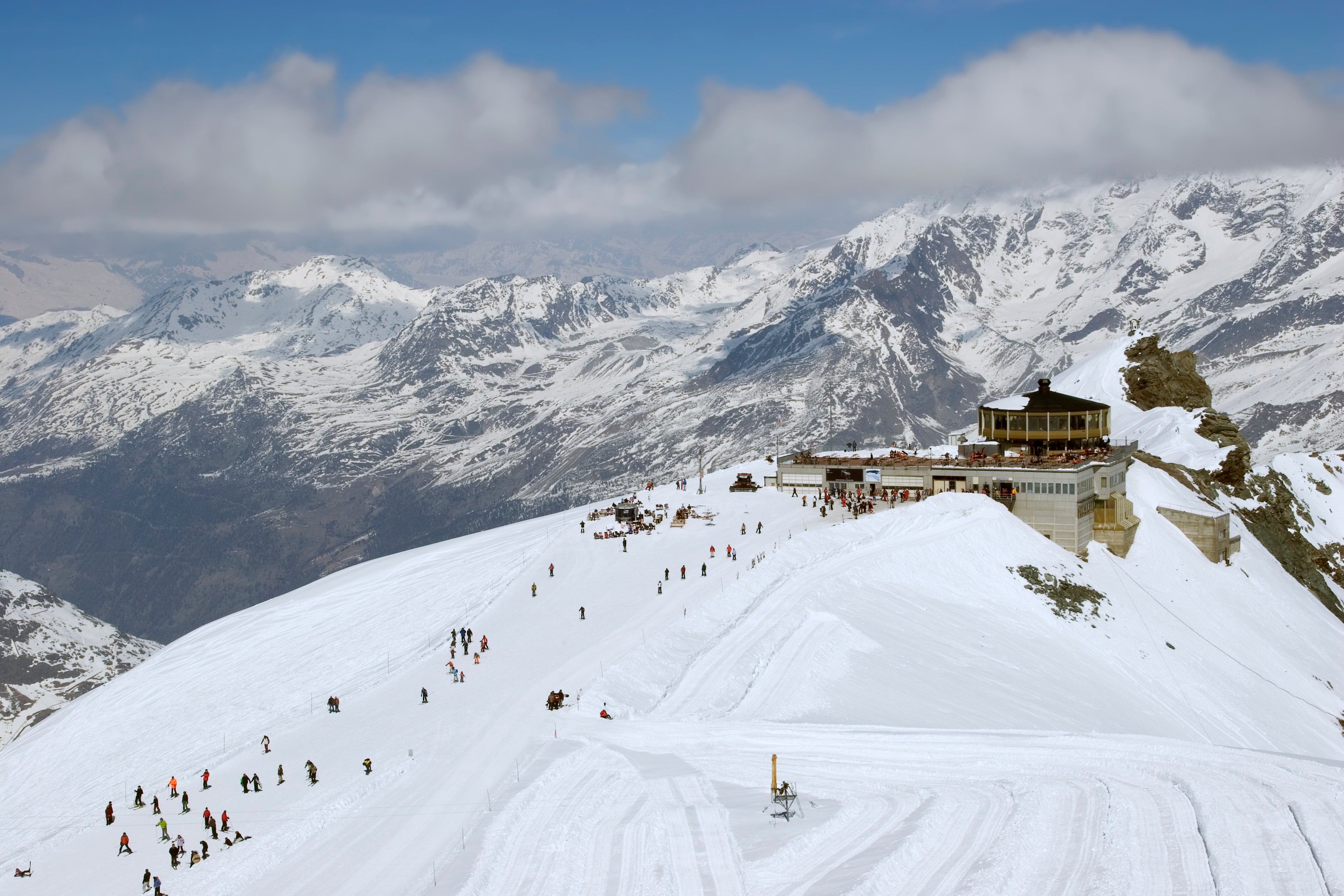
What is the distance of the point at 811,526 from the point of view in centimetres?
8762

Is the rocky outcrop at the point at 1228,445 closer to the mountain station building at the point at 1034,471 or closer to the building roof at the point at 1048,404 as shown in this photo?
the mountain station building at the point at 1034,471

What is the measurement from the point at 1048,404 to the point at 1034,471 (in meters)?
17.1

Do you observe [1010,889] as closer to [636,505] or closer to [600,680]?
[600,680]

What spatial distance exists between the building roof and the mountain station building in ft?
0.36

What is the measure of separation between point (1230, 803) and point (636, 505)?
6498 cm

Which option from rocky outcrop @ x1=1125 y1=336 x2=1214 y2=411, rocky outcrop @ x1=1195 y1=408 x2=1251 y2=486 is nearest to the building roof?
rocky outcrop @ x1=1195 y1=408 x2=1251 y2=486

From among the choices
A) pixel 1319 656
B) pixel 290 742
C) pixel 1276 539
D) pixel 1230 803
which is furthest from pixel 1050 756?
pixel 1276 539

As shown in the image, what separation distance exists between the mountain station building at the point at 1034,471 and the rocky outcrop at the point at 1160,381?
2125 inches

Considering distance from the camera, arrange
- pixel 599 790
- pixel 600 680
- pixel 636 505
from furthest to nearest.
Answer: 1. pixel 636 505
2. pixel 600 680
3. pixel 599 790

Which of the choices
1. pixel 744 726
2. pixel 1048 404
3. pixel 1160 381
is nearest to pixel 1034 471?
pixel 1048 404

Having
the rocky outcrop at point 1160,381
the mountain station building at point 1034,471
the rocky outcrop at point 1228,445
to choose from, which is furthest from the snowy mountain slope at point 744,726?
the rocky outcrop at point 1160,381

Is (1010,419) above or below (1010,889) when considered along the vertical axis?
above

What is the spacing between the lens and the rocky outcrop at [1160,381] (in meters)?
156

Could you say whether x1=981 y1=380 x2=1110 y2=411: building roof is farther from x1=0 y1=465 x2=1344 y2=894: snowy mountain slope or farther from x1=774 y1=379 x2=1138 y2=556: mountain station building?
x1=0 y1=465 x2=1344 y2=894: snowy mountain slope
